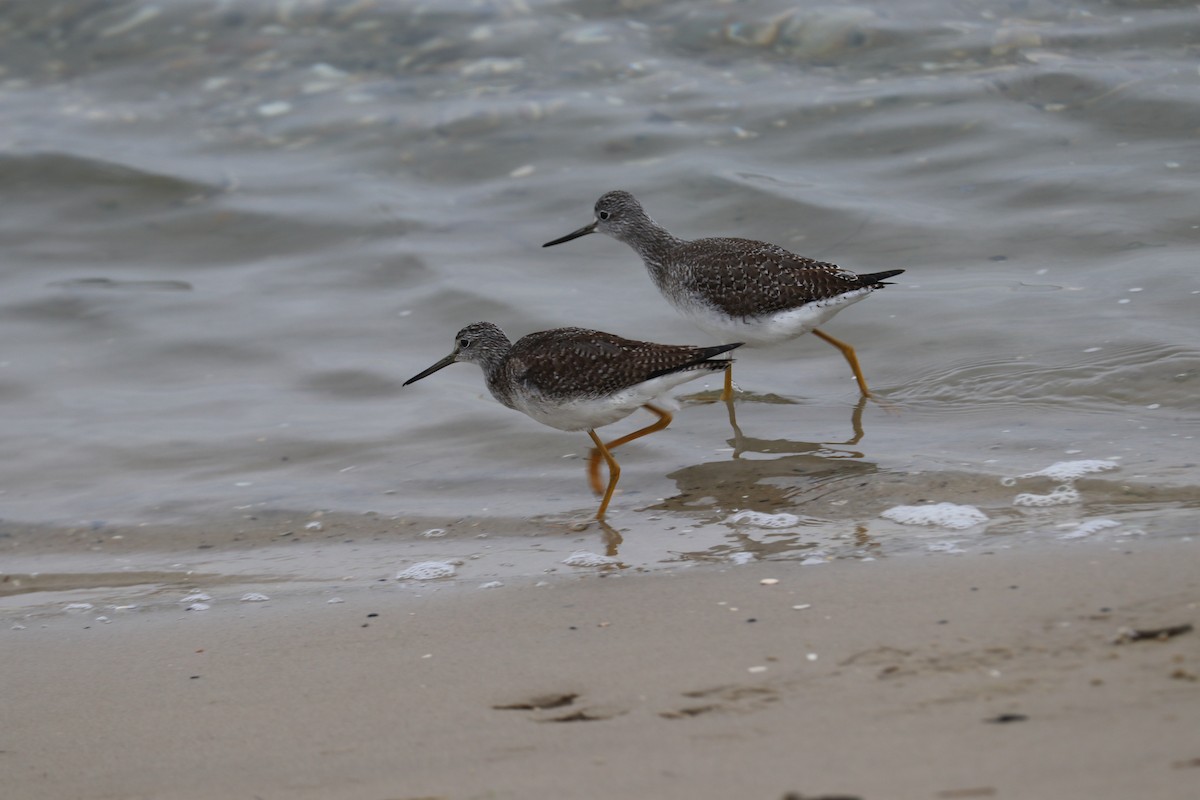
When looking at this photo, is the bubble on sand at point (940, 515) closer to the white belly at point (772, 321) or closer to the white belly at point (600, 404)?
the white belly at point (600, 404)

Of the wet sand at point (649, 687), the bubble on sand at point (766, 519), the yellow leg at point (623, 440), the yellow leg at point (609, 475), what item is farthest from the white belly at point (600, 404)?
the wet sand at point (649, 687)

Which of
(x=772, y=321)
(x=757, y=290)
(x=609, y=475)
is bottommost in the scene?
(x=609, y=475)

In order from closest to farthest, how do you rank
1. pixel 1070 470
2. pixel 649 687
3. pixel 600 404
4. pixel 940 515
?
pixel 649 687 < pixel 940 515 < pixel 1070 470 < pixel 600 404

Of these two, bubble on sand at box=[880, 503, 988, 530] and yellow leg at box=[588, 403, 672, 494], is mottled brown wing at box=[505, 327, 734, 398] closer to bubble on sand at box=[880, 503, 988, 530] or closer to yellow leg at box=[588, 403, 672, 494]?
yellow leg at box=[588, 403, 672, 494]

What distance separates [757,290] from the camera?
7109mm

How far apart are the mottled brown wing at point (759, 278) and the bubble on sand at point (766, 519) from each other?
5.85ft

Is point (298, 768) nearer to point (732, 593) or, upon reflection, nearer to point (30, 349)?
point (732, 593)

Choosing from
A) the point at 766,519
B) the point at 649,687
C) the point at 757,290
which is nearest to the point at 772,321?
the point at 757,290

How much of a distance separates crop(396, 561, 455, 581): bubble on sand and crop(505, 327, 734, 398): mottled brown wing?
3.59 ft

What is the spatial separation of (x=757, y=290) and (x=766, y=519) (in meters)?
1.98

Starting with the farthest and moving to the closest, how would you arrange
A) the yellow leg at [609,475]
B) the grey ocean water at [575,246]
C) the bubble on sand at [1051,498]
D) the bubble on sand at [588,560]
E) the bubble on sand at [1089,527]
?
the grey ocean water at [575,246]
the yellow leg at [609,475]
the bubble on sand at [588,560]
the bubble on sand at [1051,498]
the bubble on sand at [1089,527]

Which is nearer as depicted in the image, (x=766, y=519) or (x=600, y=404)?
(x=766, y=519)

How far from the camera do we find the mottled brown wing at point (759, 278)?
7.02 metres

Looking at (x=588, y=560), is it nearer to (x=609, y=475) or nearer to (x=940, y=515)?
(x=609, y=475)
